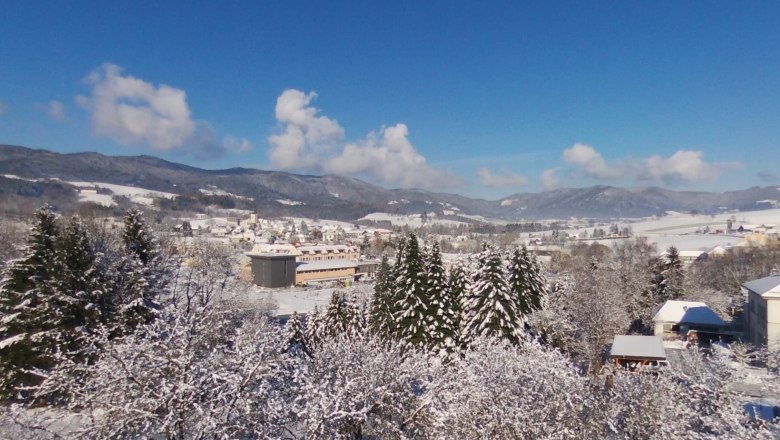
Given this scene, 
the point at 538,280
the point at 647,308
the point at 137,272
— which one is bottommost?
the point at 647,308

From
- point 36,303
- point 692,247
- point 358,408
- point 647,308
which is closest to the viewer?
point 358,408

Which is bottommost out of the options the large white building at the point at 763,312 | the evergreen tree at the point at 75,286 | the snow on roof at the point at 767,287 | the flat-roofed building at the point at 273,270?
the flat-roofed building at the point at 273,270

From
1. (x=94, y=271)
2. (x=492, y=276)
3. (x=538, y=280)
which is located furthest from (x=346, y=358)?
(x=538, y=280)

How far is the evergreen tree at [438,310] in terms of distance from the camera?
26.1m

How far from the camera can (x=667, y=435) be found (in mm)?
8883

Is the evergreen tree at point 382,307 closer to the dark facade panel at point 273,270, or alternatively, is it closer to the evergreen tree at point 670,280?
the evergreen tree at point 670,280

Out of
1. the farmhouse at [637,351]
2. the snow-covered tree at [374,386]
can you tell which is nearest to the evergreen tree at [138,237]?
the snow-covered tree at [374,386]

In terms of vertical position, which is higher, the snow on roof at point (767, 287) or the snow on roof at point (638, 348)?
the snow on roof at point (767, 287)

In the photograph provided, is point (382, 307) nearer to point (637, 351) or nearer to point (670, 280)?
point (637, 351)

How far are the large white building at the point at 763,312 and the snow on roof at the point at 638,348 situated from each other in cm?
599

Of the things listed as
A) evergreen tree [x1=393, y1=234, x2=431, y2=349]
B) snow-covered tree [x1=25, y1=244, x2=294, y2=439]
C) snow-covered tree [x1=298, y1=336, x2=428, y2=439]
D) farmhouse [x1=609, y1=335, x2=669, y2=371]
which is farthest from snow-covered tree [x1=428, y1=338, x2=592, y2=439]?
farmhouse [x1=609, y1=335, x2=669, y2=371]

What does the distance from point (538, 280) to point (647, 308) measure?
14.3 meters

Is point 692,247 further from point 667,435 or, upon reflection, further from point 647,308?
point 667,435

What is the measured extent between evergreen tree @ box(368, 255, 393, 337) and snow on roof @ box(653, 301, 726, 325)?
22.9m
